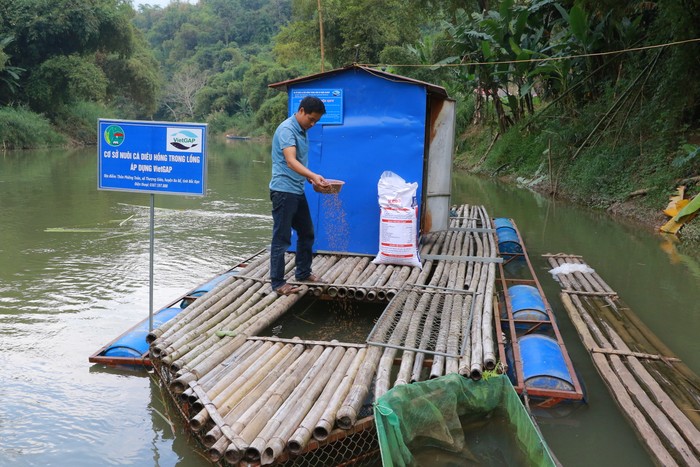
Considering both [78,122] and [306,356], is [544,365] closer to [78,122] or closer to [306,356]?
[306,356]

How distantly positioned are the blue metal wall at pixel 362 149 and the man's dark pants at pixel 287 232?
3.27 feet

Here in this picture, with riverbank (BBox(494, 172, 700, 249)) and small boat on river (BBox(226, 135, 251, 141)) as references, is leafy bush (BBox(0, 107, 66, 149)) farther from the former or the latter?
riverbank (BBox(494, 172, 700, 249))

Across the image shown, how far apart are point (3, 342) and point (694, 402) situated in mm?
5394

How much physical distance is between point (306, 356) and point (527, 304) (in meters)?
2.43

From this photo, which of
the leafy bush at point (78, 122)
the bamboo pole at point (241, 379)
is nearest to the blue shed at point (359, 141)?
the bamboo pole at point (241, 379)

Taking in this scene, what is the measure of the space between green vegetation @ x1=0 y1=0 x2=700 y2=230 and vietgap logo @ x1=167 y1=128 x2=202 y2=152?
7.01 m

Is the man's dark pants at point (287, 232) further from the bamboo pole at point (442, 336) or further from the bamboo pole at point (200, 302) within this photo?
the bamboo pole at point (442, 336)

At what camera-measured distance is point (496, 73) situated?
51.1ft

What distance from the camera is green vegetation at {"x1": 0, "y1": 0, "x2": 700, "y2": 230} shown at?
39.2 ft

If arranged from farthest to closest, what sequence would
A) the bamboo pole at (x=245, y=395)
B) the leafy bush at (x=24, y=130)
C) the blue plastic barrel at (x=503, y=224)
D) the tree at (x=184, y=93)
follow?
the tree at (x=184, y=93) < the leafy bush at (x=24, y=130) < the blue plastic barrel at (x=503, y=224) < the bamboo pole at (x=245, y=395)

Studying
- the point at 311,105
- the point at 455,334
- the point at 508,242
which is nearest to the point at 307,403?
the point at 455,334

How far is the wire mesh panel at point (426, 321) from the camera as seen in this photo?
4.06 meters

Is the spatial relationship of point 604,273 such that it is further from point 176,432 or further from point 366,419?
point 176,432

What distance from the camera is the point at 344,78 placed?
19.9 feet
